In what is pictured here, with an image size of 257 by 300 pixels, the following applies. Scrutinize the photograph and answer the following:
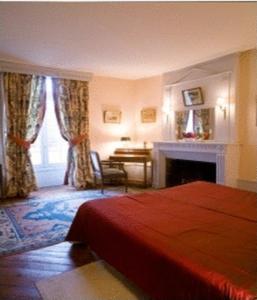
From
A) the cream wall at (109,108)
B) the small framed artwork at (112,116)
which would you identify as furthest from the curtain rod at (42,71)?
the small framed artwork at (112,116)

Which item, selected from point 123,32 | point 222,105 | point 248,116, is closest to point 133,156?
point 222,105

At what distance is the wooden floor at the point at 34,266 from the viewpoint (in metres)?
2.14

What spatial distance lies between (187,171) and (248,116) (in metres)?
1.76

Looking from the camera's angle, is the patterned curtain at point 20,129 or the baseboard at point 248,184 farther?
the patterned curtain at point 20,129

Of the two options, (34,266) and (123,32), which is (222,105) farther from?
(34,266)

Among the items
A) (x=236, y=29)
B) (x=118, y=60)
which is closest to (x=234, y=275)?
(x=236, y=29)

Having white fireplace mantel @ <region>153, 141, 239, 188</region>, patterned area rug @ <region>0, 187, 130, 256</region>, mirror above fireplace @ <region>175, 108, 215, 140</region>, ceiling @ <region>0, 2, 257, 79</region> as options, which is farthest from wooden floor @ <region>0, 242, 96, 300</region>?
mirror above fireplace @ <region>175, 108, 215, 140</region>

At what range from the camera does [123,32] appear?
3.53 meters

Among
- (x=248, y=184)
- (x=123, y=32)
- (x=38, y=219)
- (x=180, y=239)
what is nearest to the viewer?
(x=180, y=239)

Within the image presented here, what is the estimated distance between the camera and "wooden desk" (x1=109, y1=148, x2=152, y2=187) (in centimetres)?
594

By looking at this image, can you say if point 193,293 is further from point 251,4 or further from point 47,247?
point 251,4

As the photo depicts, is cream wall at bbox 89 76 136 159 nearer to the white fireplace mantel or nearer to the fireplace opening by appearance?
the white fireplace mantel

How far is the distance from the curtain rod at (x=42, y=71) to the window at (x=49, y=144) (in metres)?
0.20

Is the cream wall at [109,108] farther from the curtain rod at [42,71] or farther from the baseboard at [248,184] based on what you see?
the baseboard at [248,184]
